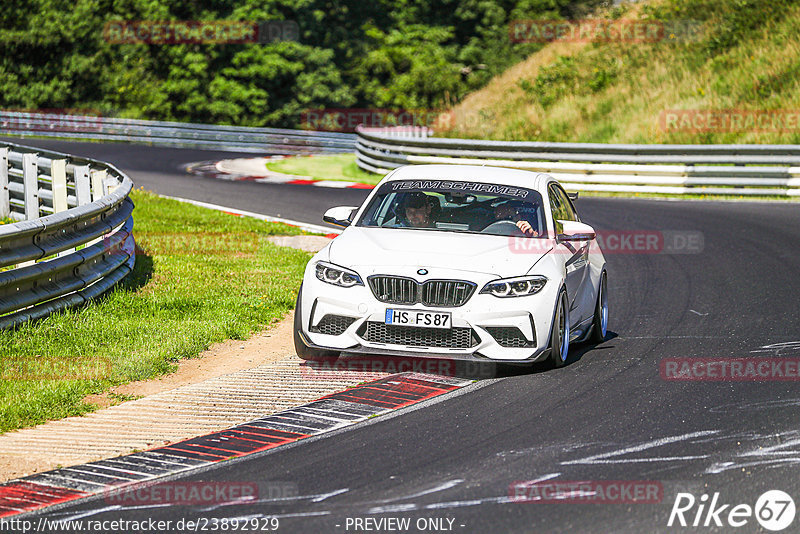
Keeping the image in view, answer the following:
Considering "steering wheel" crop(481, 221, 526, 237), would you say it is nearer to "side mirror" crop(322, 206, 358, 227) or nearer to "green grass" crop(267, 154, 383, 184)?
"side mirror" crop(322, 206, 358, 227)

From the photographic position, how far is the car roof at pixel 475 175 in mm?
9812

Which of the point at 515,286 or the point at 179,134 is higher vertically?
the point at 515,286

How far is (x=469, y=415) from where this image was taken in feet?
23.9

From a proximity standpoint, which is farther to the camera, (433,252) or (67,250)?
(67,250)

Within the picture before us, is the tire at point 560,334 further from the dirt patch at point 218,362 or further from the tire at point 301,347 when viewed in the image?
the dirt patch at point 218,362

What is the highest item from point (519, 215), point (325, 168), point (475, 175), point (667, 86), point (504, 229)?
point (667, 86)

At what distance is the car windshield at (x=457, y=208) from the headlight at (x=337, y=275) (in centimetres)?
94

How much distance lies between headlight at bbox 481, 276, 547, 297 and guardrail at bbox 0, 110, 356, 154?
31.0m

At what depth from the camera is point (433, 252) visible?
8.60 meters

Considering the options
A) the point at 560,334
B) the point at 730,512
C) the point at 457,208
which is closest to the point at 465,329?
the point at 560,334

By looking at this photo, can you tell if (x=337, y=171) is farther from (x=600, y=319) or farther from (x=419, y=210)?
(x=419, y=210)

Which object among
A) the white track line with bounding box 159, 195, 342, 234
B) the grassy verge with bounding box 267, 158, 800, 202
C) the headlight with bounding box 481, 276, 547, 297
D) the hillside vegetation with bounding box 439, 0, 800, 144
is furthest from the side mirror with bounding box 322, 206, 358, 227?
the hillside vegetation with bounding box 439, 0, 800, 144

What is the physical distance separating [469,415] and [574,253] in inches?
103

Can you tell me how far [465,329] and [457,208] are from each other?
1.65 m
